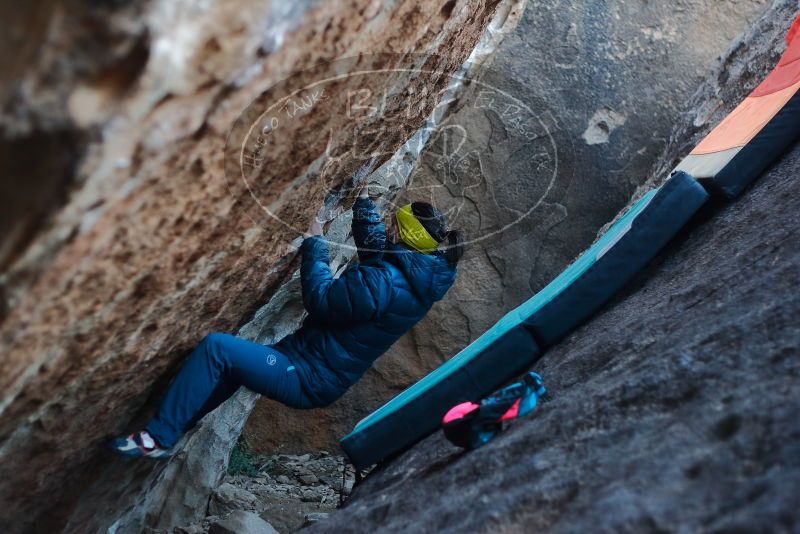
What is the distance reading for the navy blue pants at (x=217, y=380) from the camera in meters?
3.03

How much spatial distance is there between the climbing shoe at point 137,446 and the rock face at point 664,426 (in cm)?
75

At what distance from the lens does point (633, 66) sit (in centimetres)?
Result: 509

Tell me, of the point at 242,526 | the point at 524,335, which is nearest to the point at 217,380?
the point at 242,526

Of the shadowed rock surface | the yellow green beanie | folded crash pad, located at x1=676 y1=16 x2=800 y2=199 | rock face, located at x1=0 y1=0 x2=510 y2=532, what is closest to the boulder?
rock face, located at x1=0 y1=0 x2=510 y2=532

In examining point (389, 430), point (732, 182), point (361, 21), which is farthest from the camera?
point (732, 182)

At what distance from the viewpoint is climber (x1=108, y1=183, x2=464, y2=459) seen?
3057 millimetres

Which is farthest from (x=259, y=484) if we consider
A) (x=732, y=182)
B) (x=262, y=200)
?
(x=732, y=182)

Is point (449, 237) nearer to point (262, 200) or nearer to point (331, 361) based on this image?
point (331, 361)

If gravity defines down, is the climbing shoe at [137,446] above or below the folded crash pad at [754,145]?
above

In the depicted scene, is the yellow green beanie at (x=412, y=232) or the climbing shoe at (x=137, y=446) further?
the yellow green beanie at (x=412, y=232)

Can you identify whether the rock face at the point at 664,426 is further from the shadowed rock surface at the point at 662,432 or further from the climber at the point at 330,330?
the climber at the point at 330,330

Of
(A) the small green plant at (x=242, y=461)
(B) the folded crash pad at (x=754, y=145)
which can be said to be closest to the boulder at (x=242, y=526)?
(A) the small green plant at (x=242, y=461)

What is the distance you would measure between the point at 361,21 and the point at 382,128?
44.9 inches

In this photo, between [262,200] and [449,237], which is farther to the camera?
[449,237]
